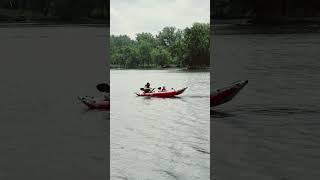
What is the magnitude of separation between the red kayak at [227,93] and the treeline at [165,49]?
13.6 feet

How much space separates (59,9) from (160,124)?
6654 mm

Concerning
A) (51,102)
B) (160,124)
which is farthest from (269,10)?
(160,124)

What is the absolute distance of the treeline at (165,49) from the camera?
9805 mm

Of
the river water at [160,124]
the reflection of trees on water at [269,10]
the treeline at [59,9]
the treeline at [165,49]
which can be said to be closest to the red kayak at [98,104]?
the treeline at [59,9]

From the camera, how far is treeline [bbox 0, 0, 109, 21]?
11.4ft

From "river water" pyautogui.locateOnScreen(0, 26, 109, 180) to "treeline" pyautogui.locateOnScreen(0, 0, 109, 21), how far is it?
44cm

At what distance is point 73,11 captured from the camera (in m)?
3.94

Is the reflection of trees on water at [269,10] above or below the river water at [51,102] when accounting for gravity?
above

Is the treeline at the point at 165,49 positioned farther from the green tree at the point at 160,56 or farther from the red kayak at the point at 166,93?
the red kayak at the point at 166,93

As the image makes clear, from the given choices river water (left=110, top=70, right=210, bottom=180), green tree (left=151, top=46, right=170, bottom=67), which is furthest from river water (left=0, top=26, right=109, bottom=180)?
green tree (left=151, top=46, right=170, bottom=67)

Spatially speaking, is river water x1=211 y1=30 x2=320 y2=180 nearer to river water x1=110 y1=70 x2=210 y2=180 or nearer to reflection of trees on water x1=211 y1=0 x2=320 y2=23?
reflection of trees on water x1=211 y1=0 x2=320 y2=23

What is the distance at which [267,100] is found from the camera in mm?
6836

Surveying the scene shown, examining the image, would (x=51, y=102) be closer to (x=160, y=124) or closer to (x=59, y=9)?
(x=59, y=9)

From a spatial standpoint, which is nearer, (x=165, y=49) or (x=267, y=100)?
(x=267, y=100)
